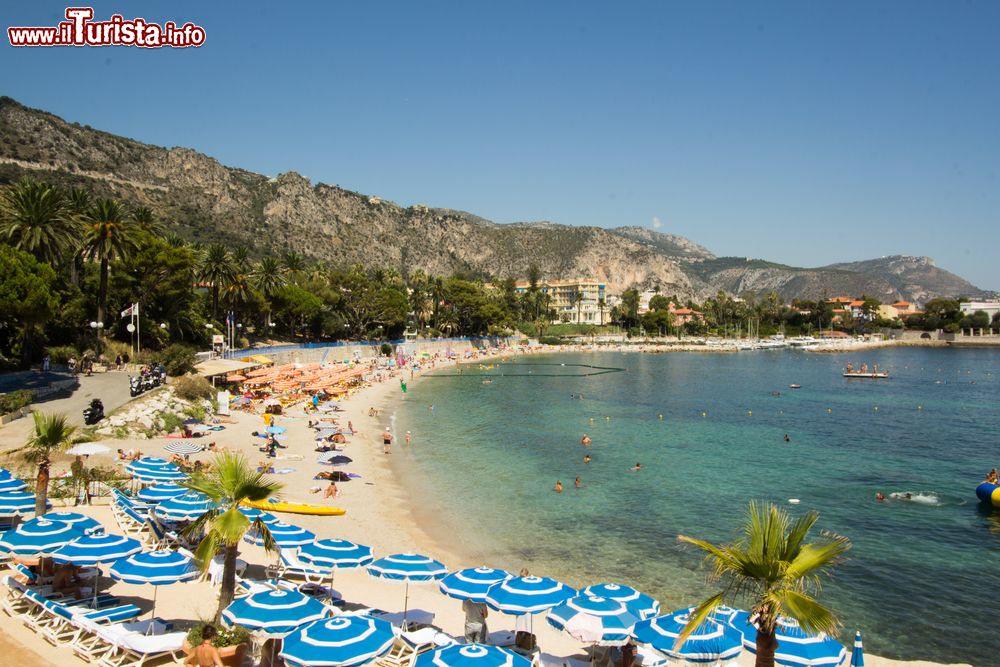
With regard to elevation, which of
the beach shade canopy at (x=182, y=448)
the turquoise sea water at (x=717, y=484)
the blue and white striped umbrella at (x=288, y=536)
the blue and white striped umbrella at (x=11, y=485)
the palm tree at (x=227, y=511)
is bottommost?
the turquoise sea water at (x=717, y=484)

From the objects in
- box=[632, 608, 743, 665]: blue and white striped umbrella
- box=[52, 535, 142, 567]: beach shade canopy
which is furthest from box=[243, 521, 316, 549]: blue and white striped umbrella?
box=[632, 608, 743, 665]: blue and white striped umbrella

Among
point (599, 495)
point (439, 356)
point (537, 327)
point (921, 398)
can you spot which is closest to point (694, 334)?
point (537, 327)

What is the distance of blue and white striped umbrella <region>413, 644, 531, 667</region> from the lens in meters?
8.85

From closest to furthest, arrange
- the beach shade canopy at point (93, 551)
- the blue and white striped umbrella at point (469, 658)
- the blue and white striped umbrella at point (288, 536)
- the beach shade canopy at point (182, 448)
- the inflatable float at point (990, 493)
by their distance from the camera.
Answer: the blue and white striped umbrella at point (469, 658) → the beach shade canopy at point (93, 551) → the blue and white striped umbrella at point (288, 536) → the inflatable float at point (990, 493) → the beach shade canopy at point (182, 448)

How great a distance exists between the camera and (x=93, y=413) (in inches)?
1048

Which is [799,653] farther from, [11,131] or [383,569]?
[11,131]

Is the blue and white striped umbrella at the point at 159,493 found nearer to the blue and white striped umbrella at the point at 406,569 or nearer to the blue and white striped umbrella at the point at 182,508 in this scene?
the blue and white striped umbrella at the point at 182,508

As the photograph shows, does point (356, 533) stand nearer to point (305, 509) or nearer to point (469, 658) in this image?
point (305, 509)

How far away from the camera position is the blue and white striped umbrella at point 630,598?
11.0m

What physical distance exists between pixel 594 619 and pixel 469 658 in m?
2.52

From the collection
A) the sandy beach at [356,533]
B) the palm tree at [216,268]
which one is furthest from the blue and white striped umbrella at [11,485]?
the palm tree at [216,268]

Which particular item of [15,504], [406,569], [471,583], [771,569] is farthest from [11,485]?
[771,569]

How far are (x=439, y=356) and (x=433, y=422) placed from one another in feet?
168

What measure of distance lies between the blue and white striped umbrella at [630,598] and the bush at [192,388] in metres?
28.4
